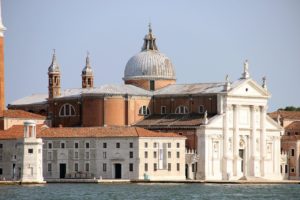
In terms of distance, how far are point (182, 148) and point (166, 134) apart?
1.74m

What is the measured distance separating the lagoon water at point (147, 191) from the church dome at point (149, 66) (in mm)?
18929

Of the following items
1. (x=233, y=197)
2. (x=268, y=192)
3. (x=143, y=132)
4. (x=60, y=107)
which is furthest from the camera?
(x=60, y=107)

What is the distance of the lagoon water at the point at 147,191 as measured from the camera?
111 metres

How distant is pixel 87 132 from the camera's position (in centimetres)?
13562

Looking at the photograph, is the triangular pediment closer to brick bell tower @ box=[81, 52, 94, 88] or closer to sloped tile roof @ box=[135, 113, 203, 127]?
sloped tile roof @ box=[135, 113, 203, 127]

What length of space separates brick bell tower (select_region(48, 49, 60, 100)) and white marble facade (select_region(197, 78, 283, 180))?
620 inches

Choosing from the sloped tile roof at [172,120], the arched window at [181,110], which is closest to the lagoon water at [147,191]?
the sloped tile roof at [172,120]

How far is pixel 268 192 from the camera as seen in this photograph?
120875 millimetres

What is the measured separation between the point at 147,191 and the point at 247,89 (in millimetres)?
25860

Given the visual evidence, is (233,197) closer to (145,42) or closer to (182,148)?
(182,148)

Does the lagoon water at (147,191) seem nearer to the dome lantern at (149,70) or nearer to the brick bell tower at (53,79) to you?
the dome lantern at (149,70)

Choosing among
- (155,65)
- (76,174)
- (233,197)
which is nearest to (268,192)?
(233,197)

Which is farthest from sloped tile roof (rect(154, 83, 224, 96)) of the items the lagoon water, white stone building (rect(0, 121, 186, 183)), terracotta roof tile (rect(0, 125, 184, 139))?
the lagoon water

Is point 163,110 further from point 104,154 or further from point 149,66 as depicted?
point 104,154
